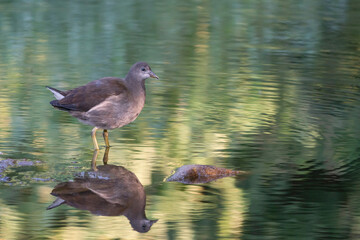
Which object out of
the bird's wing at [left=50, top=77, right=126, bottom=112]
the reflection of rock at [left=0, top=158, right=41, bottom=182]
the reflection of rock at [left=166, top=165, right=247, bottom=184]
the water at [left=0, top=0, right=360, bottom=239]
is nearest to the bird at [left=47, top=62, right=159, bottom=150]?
the bird's wing at [left=50, top=77, right=126, bottom=112]

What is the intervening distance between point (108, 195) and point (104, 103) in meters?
1.80

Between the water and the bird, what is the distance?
335 millimetres

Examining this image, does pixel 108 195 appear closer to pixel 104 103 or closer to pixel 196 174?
pixel 196 174

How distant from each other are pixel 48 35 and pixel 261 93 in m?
6.55

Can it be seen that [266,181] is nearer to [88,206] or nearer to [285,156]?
[285,156]

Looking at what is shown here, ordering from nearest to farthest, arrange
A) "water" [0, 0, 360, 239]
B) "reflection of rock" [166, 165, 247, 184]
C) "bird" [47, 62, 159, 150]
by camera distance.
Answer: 1. "water" [0, 0, 360, 239]
2. "reflection of rock" [166, 165, 247, 184]
3. "bird" [47, 62, 159, 150]

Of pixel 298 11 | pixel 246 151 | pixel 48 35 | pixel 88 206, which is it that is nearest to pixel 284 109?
pixel 246 151

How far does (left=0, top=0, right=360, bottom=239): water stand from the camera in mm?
7109

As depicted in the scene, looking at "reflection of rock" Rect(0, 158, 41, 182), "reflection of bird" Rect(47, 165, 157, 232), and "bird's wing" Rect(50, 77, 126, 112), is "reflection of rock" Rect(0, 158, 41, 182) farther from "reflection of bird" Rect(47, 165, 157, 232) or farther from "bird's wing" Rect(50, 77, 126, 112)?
"bird's wing" Rect(50, 77, 126, 112)

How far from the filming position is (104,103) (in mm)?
9133

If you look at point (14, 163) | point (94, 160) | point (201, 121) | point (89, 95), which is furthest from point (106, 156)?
point (201, 121)

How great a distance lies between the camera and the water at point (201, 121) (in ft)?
23.3

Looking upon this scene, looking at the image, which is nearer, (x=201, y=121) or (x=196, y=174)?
(x=196, y=174)

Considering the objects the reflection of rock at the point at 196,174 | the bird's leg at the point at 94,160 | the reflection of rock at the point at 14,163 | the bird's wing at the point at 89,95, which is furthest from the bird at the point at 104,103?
the reflection of rock at the point at 196,174
